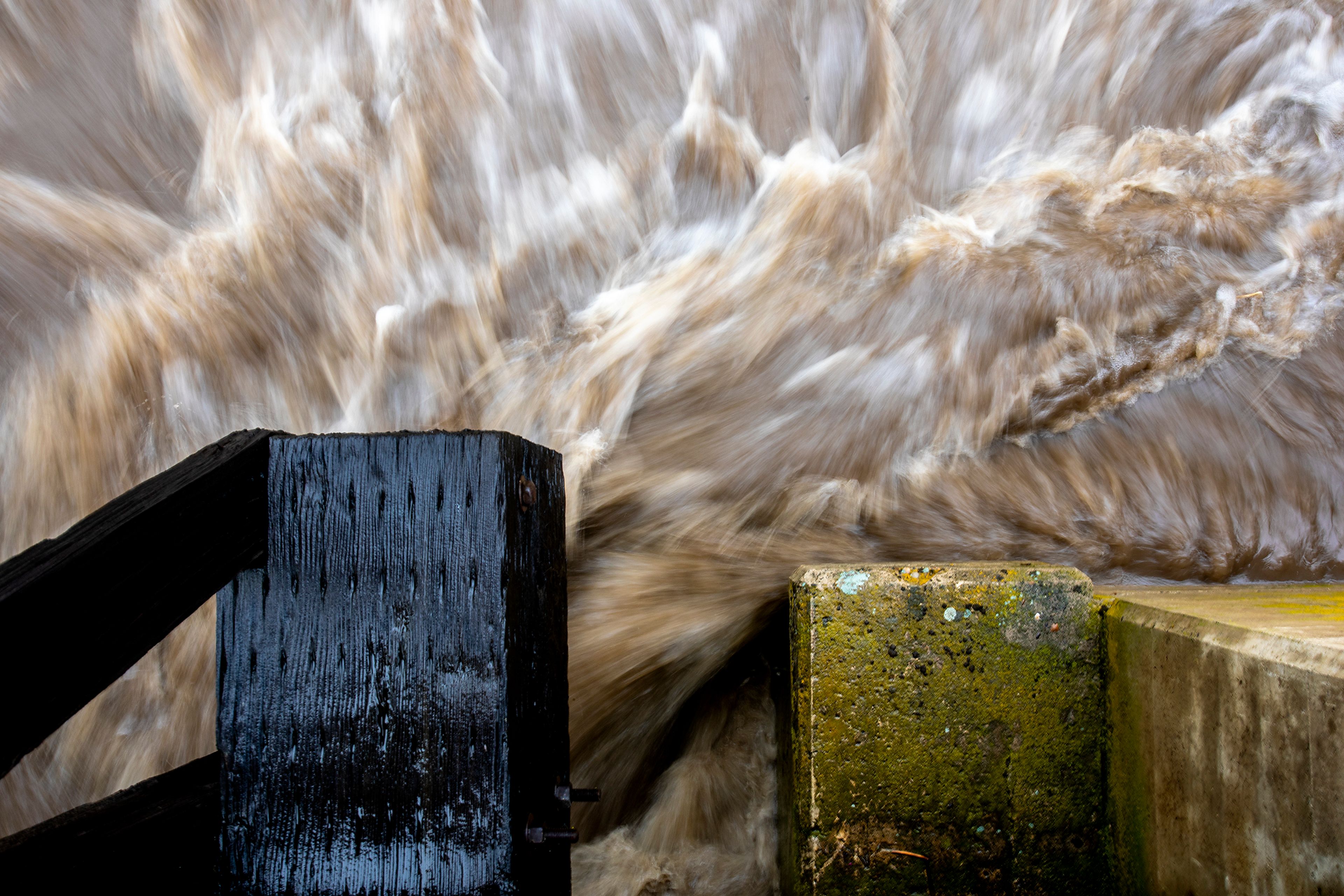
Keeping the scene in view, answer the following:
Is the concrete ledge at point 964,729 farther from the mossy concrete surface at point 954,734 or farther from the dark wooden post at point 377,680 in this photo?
the dark wooden post at point 377,680

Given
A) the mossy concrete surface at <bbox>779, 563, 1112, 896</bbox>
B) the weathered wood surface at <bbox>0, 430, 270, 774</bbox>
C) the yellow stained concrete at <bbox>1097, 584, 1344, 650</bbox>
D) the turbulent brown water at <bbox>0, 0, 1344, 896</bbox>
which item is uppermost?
the turbulent brown water at <bbox>0, 0, 1344, 896</bbox>

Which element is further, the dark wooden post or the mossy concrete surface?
the mossy concrete surface

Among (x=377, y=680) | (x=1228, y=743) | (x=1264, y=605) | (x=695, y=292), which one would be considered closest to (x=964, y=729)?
(x=1228, y=743)

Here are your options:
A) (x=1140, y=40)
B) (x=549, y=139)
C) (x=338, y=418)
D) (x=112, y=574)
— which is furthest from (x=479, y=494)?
(x=1140, y=40)

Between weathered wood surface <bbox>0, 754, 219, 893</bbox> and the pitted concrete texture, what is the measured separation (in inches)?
62.8

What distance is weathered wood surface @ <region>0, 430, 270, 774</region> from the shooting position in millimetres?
793

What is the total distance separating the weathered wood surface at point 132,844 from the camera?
0.87 metres

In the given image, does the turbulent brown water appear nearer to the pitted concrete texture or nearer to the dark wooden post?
the pitted concrete texture

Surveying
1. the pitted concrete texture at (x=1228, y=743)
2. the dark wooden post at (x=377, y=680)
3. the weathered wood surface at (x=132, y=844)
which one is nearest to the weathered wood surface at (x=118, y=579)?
the dark wooden post at (x=377, y=680)

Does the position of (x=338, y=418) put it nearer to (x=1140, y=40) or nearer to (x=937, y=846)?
(x=937, y=846)

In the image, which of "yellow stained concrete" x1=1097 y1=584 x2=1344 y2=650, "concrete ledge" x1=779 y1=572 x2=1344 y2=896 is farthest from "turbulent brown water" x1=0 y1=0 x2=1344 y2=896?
"concrete ledge" x1=779 y1=572 x2=1344 y2=896

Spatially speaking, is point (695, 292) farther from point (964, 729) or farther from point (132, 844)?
point (132, 844)

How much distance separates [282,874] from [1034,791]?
1.54 m

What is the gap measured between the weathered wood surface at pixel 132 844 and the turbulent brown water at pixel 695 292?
135 centimetres
